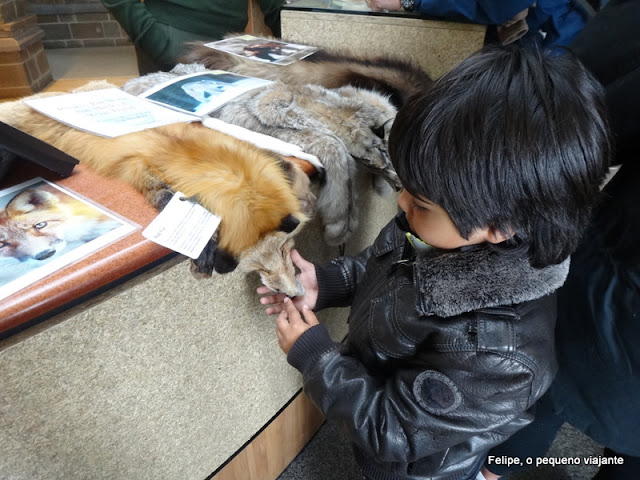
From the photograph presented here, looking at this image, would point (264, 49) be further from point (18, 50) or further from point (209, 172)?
point (18, 50)

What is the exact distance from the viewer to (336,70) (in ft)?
4.09

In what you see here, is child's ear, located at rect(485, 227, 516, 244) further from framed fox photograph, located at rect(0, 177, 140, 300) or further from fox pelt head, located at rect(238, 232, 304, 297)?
framed fox photograph, located at rect(0, 177, 140, 300)

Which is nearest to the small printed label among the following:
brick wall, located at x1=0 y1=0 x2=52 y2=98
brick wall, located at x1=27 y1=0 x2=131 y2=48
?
brick wall, located at x1=0 y1=0 x2=52 y2=98

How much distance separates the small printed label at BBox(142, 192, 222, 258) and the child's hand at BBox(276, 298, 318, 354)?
0.76 feet

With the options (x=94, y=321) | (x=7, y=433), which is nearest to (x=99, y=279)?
(x=94, y=321)

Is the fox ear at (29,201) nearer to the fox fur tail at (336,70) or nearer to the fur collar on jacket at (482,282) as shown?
the fur collar on jacket at (482,282)

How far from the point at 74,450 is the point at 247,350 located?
36 cm

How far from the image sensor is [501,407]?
1.93 ft

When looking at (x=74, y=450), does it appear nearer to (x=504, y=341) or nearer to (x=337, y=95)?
(x=504, y=341)

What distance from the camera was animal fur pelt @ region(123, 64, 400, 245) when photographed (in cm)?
92

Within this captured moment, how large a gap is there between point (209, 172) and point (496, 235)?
18.4 inches

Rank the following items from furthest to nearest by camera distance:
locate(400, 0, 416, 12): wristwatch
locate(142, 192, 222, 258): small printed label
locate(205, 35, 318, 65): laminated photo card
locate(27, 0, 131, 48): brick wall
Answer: locate(27, 0, 131, 48): brick wall, locate(400, 0, 416, 12): wristwatch, locate(205, 35, 318, 65): laminated photo card, locate(142, 192, 222, 258): small printed label

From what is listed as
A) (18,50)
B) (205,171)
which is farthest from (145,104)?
(18,50)

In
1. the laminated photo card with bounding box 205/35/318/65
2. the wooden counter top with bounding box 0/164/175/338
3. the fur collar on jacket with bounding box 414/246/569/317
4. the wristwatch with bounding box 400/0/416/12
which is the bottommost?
the fur collar on jacket with bounding box 414/246/569/317
